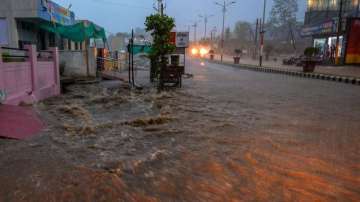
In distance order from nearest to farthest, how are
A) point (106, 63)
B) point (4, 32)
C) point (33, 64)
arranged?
point (33, 64)
point (4, 32)
point (106, 63)

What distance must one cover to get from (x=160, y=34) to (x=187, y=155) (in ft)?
36.9

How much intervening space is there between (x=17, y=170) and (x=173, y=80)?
11365 millimetres

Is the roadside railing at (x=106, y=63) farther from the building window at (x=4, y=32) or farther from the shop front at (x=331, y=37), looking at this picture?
the shop front at (x=331, y=37)

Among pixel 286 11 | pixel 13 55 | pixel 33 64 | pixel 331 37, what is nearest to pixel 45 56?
pixel 33 64

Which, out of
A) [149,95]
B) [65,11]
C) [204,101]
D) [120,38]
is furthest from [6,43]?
[120,38]

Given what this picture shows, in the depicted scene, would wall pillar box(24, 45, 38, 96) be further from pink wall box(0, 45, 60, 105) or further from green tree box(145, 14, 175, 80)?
green tree box(145, 14, 175, 80)

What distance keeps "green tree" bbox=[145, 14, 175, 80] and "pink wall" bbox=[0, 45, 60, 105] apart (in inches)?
199

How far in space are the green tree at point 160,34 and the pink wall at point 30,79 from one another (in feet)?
16.6

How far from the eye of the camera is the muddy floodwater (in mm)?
4160

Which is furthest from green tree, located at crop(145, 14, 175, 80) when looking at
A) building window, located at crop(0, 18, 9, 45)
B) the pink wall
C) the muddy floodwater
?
building window, located at crop(0, 18, 9, 45)

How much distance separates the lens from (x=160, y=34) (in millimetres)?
15805

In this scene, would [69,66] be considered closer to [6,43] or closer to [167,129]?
[6,43]

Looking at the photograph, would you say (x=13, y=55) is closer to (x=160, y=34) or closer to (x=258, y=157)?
(x=160, y=34)

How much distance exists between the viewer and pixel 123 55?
35.2 metres
